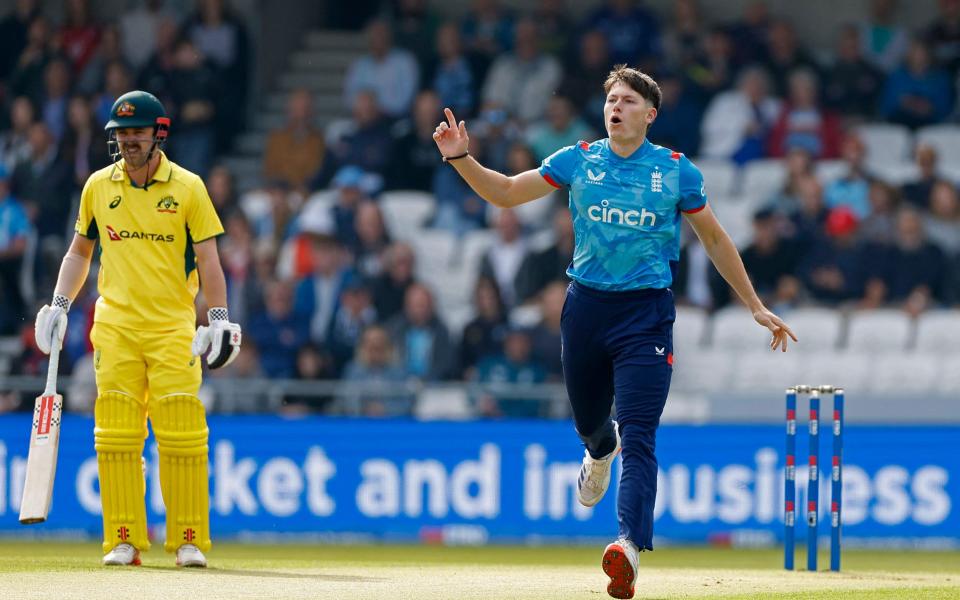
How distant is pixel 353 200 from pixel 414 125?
1.39 meters

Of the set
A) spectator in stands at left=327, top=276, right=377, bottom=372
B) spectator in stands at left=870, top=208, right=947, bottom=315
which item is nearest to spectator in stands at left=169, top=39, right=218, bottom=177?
spectator in stands at left=327, top=276, right=377, bottom=372

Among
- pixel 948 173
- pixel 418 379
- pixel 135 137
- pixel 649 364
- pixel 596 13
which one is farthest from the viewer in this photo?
pixel 596 13

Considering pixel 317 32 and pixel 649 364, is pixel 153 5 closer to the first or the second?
pixel 317 32

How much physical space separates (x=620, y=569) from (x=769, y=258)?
9176 millimetres

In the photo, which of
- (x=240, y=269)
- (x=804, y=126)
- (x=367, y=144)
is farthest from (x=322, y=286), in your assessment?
(x=804, y=126)

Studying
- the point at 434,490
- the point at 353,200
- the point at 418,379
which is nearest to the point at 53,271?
the point at 353,200

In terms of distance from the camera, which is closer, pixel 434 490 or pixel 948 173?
pixel 434 490

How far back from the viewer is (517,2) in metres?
21.9

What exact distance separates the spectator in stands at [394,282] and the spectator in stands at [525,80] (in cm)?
289

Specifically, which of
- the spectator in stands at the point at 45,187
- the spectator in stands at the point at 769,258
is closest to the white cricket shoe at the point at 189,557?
the spectator in stands at the point at 769,258

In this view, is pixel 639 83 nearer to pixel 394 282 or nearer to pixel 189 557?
pixel 189 557

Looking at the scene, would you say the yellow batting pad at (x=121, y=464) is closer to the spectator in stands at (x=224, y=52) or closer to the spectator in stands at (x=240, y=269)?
the spectator in stands at (x=240, y=269)

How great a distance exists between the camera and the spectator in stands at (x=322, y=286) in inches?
671

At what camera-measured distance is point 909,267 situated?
645 inches
